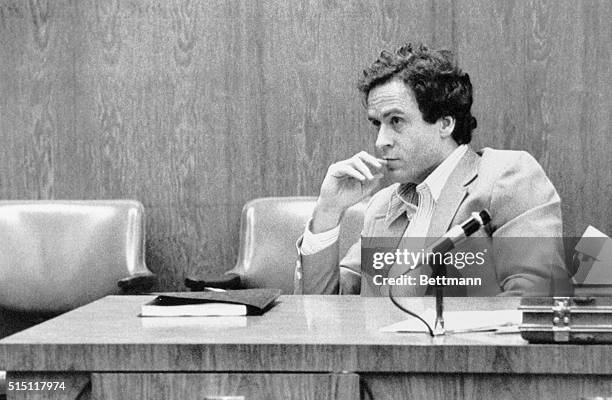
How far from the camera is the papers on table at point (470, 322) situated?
1.83 metres

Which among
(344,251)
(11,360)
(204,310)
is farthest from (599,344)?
(344,251)

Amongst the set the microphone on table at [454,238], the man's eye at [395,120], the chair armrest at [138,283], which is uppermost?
the man's eye at [395,120]

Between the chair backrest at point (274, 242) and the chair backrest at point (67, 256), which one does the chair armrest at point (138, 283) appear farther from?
the chair backrest at point (274, 242)

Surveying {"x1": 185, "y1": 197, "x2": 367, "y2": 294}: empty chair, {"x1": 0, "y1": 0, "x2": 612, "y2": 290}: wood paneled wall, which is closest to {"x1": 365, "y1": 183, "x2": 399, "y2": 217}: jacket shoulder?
{"x1": 185, "y1": 197, "x2": 367, "y2": 294}: empty chair

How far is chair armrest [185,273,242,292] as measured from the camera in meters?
3.66

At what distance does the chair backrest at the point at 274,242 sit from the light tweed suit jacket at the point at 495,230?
38.0 inches

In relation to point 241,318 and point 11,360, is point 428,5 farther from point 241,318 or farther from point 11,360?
point 11,360

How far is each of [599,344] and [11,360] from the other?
1052mm

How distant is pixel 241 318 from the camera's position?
6.79ft

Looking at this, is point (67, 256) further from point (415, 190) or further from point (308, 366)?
point (308, 366)

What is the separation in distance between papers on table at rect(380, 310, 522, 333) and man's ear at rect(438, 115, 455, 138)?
1.15 metres

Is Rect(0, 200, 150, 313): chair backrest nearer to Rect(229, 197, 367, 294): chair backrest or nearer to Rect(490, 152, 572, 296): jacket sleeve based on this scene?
Rect(229, 197, 367, 294): chair backrest

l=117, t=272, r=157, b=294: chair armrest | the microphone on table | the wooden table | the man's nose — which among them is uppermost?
the man's nose

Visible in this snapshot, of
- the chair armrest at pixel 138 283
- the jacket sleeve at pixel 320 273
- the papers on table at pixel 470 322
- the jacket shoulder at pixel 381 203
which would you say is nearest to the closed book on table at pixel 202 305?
the papers on table at pixel 470 322
